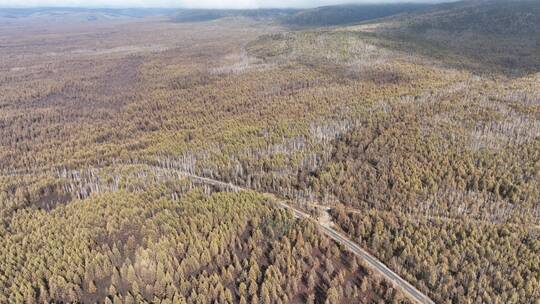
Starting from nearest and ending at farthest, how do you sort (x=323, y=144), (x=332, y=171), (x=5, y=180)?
(x=332, y=171), (x=5, y=180), (x=323, y=144)

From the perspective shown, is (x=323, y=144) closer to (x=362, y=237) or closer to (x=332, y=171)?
(x=332, y=171)

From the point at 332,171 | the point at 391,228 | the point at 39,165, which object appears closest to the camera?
the point at 391,228

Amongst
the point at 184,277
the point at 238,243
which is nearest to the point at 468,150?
the point at 238,243

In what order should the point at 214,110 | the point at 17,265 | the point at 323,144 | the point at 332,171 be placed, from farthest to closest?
the point at 214,110 → the point at 323,144 → the point at 332,171 → the point at 17,265

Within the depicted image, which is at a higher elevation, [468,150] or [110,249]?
[468,150]

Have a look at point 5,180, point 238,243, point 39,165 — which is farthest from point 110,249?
point 39,165

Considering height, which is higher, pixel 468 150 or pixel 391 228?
pixel 468 150

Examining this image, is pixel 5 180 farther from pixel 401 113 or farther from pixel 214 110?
pixel 401 113

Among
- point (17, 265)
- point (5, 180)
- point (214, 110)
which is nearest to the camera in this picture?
point (17, 265)

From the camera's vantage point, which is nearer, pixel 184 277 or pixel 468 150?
pixel 184 277
